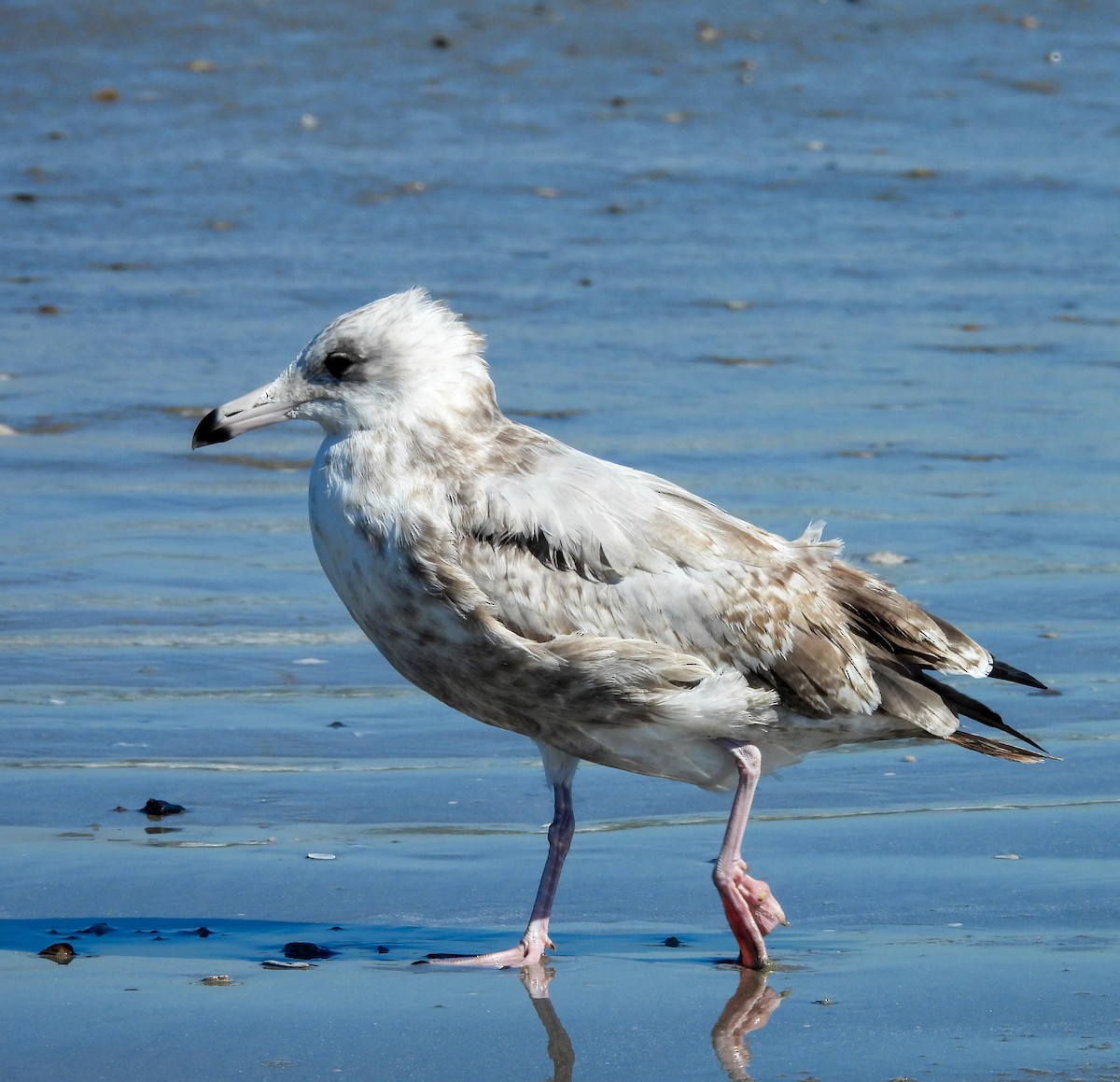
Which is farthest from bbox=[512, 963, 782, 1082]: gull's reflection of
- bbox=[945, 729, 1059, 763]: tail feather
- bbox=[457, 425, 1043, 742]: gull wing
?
bbox=[945, 729, 1059, 763]: tail feather

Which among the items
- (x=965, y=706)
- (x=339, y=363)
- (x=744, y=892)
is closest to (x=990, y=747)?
(x=965, y=706)

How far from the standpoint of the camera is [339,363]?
5.16 metres

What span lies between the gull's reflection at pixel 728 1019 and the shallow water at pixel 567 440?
0.12 feet

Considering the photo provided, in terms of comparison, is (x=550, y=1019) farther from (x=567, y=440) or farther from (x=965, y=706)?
(x=567, y=440)

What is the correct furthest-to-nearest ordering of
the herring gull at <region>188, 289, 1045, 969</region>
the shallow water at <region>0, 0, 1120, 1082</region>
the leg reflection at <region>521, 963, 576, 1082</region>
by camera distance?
the herring gull at <region>188, 289, 1045, 969</region> < the shallow water at <region>0, 0, 1120, 1082</region> < the leg reflection at <region>521, 963, 576, 1082</region>

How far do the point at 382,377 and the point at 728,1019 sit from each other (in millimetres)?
1732

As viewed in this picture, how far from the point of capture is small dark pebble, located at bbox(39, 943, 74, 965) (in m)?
4.66

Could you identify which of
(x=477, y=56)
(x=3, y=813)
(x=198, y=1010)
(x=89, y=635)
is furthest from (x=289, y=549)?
(x=477, y=56)

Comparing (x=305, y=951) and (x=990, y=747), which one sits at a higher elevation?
(x=990, y=747)

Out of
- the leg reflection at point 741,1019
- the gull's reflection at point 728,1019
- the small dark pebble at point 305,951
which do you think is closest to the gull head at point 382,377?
the small dark pebble at point 305,951

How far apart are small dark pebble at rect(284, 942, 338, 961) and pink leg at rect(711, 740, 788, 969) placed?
2.92ft

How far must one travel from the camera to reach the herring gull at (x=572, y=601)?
4875 mm

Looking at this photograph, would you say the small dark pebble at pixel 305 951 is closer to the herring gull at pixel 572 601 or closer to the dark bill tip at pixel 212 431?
the herring gull at pixel 572 601

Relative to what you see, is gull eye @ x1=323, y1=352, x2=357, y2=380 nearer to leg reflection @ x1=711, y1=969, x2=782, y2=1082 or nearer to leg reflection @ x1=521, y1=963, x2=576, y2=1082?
leg reflection @ x1=521, y1=963, x2=576, y2=1082
